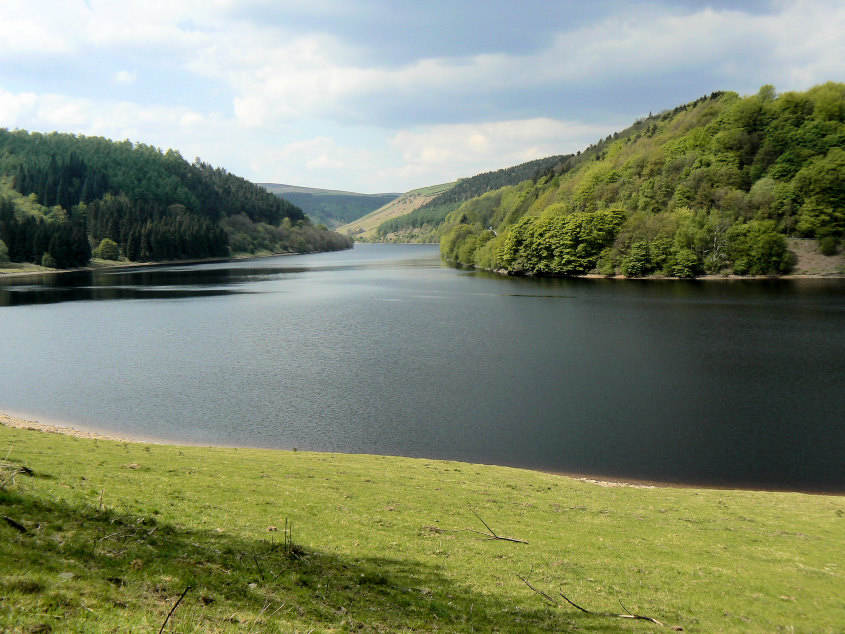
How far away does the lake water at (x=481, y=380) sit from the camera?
30703mm

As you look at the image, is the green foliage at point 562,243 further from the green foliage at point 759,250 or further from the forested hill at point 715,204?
the green foliage at point 759,250

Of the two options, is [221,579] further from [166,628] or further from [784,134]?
[784,134]

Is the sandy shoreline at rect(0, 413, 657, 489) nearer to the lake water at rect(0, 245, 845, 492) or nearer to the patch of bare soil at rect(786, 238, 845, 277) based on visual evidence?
the lake water at rect(0, 245, 845, 492)

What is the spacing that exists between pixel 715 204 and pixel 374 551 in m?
165

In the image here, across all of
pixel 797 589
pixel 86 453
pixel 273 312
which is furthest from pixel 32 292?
pixel 797 589

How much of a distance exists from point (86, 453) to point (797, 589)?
2491 centimetres

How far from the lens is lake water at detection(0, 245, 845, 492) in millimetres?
30703

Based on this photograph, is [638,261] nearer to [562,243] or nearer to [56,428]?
[562,243]

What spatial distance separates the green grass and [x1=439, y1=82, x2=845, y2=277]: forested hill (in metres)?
128

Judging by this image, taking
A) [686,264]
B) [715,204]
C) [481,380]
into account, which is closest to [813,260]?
[715,204]

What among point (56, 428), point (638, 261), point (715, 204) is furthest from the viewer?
point (715, 204)

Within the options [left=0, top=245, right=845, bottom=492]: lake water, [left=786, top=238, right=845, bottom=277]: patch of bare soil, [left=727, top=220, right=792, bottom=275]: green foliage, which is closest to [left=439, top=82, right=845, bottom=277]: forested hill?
[left=727, top=220, right=792, bottom=275]: green foliage

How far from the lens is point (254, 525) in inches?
535

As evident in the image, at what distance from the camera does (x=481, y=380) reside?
44094 mm
